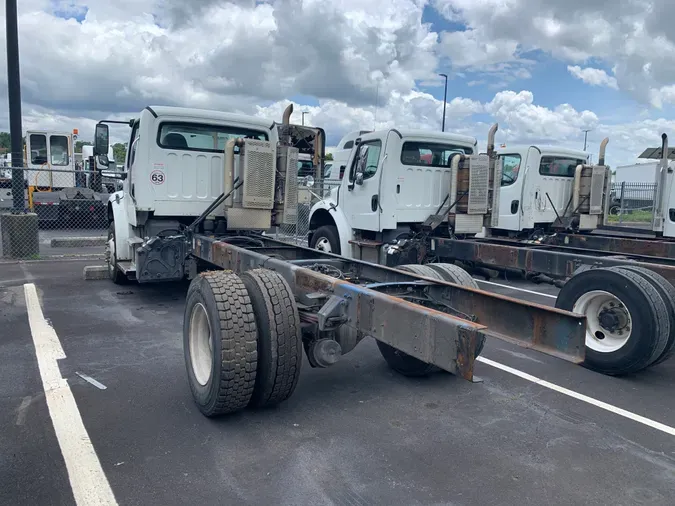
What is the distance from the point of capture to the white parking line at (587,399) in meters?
4.04

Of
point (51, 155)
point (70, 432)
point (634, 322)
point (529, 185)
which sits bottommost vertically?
point (70, 432)

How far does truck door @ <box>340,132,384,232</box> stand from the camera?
901cm

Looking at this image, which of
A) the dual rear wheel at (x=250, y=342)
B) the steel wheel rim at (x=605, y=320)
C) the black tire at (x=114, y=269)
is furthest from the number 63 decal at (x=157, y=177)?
the steel wheel rim at (x=605, y=320)

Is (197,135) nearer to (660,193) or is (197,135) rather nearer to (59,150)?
(660,193)

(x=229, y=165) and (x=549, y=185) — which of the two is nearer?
(x=229, y=165)

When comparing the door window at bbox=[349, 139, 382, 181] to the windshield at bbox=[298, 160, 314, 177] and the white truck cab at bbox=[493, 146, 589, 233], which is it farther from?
the windshield at bbox=[298, 160, 314, 177]

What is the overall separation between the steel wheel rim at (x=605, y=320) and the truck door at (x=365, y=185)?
411 cm

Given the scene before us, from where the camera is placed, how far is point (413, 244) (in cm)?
913

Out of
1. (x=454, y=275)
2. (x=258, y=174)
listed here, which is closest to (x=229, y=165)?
(x=258, y=174)

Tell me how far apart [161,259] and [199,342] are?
3.19 meters

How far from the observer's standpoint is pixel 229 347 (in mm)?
3621

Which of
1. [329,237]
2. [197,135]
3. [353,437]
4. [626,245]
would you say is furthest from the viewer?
[329,237]

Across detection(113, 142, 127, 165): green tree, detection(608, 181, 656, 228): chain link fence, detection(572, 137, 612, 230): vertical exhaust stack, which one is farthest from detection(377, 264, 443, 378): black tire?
detection(113, 142, 127, 165): green tree

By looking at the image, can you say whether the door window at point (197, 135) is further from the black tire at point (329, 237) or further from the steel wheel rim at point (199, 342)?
the steel wheel rim at point (199, 342)
